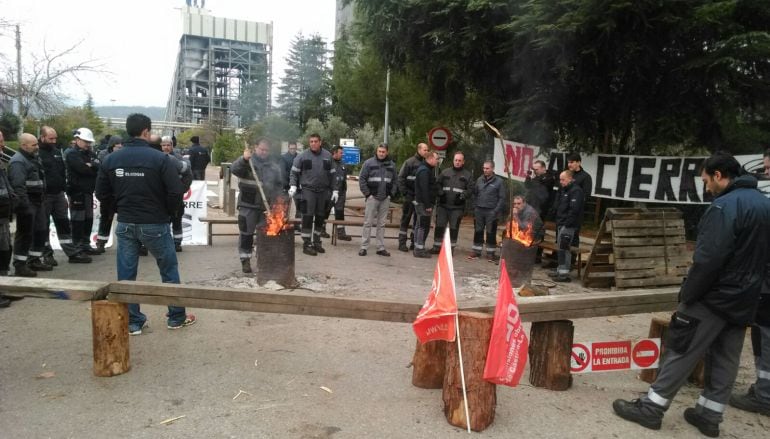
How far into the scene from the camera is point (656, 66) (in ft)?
29.0

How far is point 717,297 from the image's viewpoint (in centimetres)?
342

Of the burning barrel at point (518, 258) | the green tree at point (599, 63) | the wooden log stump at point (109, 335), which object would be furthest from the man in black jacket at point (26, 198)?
the green tree at point (599, 63)

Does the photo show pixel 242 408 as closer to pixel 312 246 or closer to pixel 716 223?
pixel 716 223

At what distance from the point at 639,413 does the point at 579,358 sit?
64 cm

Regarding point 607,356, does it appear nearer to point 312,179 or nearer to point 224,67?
point 312,179

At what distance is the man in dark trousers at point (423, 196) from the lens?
9.37 meters

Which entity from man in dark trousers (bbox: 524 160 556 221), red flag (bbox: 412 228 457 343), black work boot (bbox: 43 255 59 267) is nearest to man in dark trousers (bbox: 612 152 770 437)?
red flag (bbox: 412 228 457 343)

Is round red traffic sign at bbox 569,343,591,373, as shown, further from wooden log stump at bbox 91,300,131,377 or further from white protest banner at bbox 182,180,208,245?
white protest banner at bbox 182,180,208,245

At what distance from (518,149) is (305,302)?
26.3ft

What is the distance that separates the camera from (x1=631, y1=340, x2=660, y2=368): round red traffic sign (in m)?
4.21

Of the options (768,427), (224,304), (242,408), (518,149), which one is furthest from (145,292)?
(518,149)

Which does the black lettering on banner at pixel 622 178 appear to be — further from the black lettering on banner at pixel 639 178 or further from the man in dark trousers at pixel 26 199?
Answer: the man in dark trousers at pixel 26 199

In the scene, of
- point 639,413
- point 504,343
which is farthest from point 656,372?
point 504,343

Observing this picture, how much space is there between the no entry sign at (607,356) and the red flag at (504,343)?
895 mm
